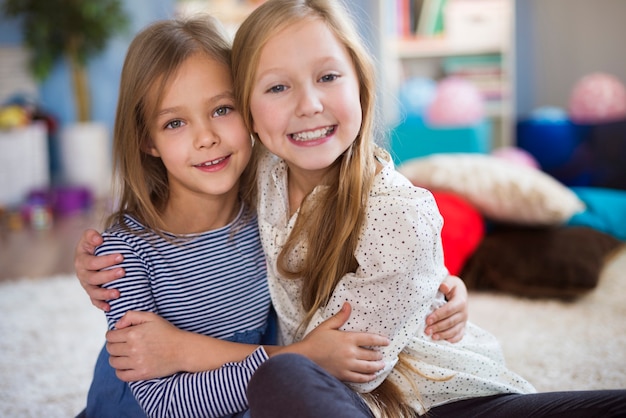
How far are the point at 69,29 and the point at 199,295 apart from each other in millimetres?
3513

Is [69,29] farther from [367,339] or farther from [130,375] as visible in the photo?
[367,339]

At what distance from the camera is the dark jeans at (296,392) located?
0.88 m

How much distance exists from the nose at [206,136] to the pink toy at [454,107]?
2.26 m

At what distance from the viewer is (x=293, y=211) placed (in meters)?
1.17

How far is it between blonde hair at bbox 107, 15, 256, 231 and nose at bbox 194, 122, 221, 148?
3.3 inches

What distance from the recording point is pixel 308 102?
1051 mm

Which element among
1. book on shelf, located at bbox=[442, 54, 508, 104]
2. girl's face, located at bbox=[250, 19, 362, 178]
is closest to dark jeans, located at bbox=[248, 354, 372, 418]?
girl's face, located at bbox=[250, 19, 362, 178]

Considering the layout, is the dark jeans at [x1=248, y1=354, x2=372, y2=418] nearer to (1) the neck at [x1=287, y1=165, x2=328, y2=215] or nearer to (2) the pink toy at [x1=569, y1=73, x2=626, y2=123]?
(1) the neck at [x1=287, y1=165, x2=328, y2=215]

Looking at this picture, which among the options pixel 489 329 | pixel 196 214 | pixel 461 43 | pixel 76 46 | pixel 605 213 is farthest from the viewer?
pixel 76 46

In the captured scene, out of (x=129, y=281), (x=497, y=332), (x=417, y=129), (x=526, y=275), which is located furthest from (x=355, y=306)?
(x=417, y=129)

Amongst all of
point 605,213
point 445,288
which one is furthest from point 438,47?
point 445,288

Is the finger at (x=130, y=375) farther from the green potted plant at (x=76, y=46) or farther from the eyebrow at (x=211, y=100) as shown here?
the green potted plant at (x=76, y=46)

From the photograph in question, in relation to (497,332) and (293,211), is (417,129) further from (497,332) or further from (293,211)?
(293,211)

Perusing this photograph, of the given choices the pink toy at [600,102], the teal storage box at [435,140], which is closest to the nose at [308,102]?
the teal storage box at [435,140]
